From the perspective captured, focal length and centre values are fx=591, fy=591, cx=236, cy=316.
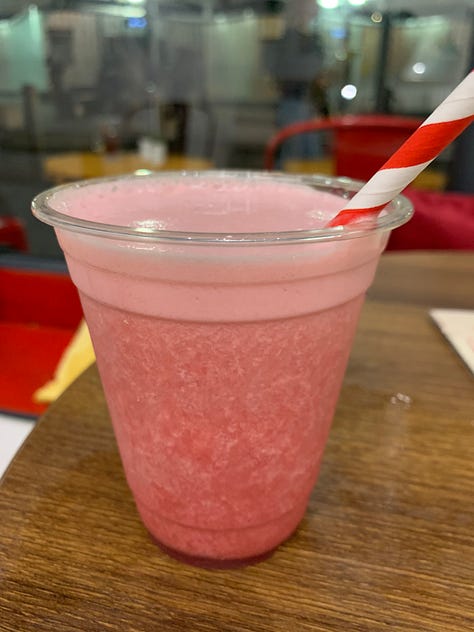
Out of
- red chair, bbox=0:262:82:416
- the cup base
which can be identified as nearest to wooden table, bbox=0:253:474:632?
the cup base

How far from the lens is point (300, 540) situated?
45cm

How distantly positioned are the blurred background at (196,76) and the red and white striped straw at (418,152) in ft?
11.1

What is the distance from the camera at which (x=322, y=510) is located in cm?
49

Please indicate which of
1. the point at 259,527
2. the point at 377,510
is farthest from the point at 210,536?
the point at 377,510

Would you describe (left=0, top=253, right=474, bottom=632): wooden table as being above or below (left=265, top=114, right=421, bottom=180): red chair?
above

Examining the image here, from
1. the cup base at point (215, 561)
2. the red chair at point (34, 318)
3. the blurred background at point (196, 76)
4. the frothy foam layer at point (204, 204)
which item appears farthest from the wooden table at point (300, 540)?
the blurred background at point (196, 76)

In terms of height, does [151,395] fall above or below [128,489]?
above

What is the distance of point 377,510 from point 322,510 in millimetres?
45

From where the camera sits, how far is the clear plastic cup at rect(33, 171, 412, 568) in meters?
0.33

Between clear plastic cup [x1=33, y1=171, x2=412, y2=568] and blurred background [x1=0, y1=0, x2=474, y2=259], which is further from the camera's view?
blurred background [x1=0, y1=0, x2=474, y2=259]

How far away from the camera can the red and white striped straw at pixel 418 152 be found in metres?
0.33

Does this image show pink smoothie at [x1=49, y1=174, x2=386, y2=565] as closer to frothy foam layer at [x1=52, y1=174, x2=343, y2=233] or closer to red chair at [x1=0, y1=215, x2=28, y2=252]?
frothy foam layer at [x1=52, y1=174, x2=343, y2=233]

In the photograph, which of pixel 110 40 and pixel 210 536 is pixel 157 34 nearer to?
pixel 110 40

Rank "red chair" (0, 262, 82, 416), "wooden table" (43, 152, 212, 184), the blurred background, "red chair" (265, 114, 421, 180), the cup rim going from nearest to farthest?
the cup rim → "red chair" (0, 262, 82, 416) → "red chair" (265, 114, 421, 180) → "wooden table" (43, 152, 212, 184) → the blurred background
